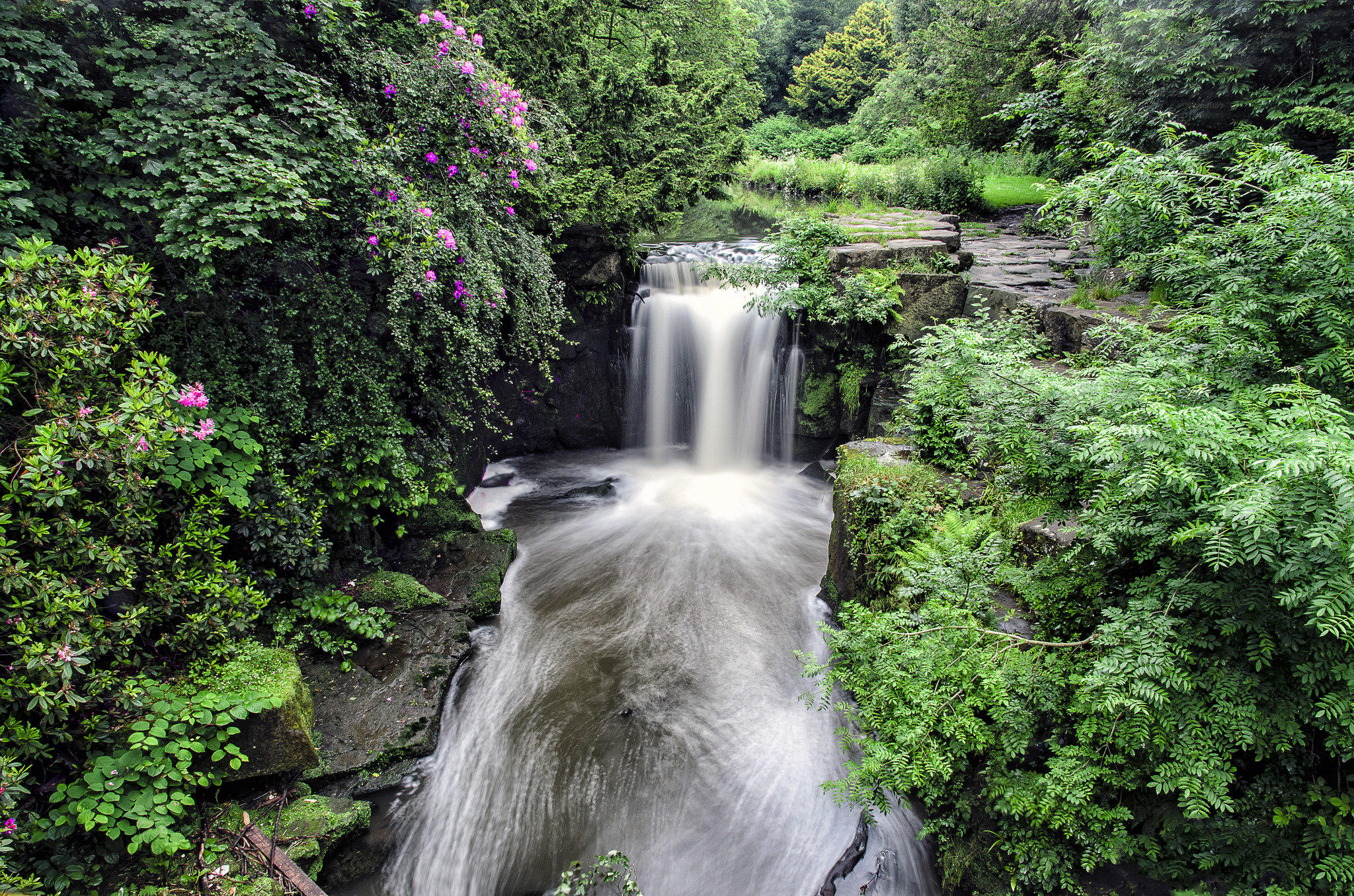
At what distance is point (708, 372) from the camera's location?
921cm

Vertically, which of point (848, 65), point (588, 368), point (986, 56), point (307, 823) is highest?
point (848, 65)

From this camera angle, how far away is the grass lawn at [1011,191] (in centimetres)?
1334

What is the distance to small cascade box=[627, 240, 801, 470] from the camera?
8820 millimetres

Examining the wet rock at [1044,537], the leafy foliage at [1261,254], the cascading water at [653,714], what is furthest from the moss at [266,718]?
the leafy foliage at [1261,254]

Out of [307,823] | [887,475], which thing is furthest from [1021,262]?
[307,823]

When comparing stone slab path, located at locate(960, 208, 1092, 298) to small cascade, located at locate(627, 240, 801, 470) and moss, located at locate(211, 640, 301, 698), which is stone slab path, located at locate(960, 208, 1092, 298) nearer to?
small cascade, located at locate(627, 240, 801, 470)

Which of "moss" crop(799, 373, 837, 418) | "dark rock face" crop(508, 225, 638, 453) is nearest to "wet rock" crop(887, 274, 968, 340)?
"moss" crop(799, 373, 837, 418)

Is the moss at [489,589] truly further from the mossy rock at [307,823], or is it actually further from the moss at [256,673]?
the mossy rock at [307,823]

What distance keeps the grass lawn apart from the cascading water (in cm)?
829

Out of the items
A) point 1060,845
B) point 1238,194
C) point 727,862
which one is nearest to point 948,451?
point 1238,194

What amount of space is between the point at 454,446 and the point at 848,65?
31.8 m

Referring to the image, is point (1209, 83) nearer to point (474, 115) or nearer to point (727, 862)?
point (474, 115)

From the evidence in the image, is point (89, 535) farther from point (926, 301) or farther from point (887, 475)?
point (926, 301)

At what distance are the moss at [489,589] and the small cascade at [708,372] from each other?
3.67 metres
